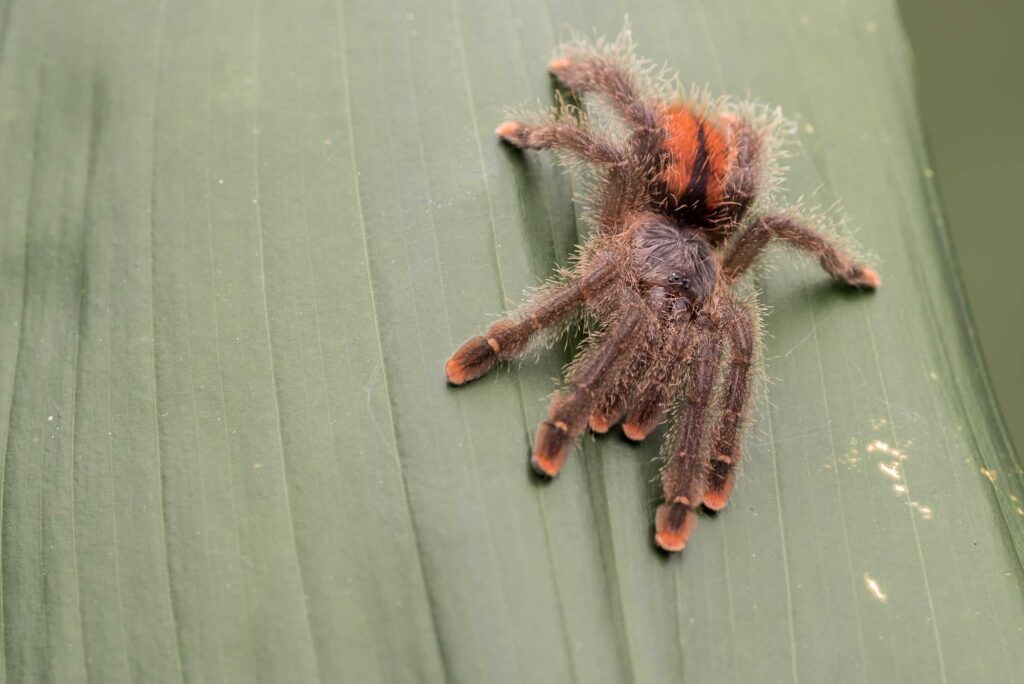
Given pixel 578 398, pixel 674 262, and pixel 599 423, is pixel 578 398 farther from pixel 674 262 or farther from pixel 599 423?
pixel 674 262

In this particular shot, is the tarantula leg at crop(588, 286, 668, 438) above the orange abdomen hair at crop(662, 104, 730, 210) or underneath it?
underneath

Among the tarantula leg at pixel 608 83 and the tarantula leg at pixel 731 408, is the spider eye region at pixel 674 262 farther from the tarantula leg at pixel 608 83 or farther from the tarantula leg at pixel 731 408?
the tarantula leg at pixel 608 83

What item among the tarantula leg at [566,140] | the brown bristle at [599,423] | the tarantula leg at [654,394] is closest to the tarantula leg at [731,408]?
the tarantula leg at [654,394]

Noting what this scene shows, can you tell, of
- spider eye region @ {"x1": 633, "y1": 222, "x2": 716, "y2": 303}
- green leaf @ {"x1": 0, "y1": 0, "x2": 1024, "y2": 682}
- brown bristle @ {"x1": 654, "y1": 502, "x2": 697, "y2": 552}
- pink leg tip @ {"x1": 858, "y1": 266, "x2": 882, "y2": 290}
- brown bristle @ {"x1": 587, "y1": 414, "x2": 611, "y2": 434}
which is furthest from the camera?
pink leg tip @ {"x1": 858, "y1": 266, "x2": 882, "y2": 290}

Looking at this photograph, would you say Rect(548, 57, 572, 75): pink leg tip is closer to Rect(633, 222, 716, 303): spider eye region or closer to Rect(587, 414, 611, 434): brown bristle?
Rect(633, 222, 716, 303): spider eye region

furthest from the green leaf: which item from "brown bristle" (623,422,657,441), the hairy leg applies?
the hairy leg

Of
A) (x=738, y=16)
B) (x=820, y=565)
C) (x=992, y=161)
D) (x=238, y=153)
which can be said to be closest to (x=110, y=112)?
(x=238, y=153)

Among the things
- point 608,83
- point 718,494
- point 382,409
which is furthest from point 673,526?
point 608,83
